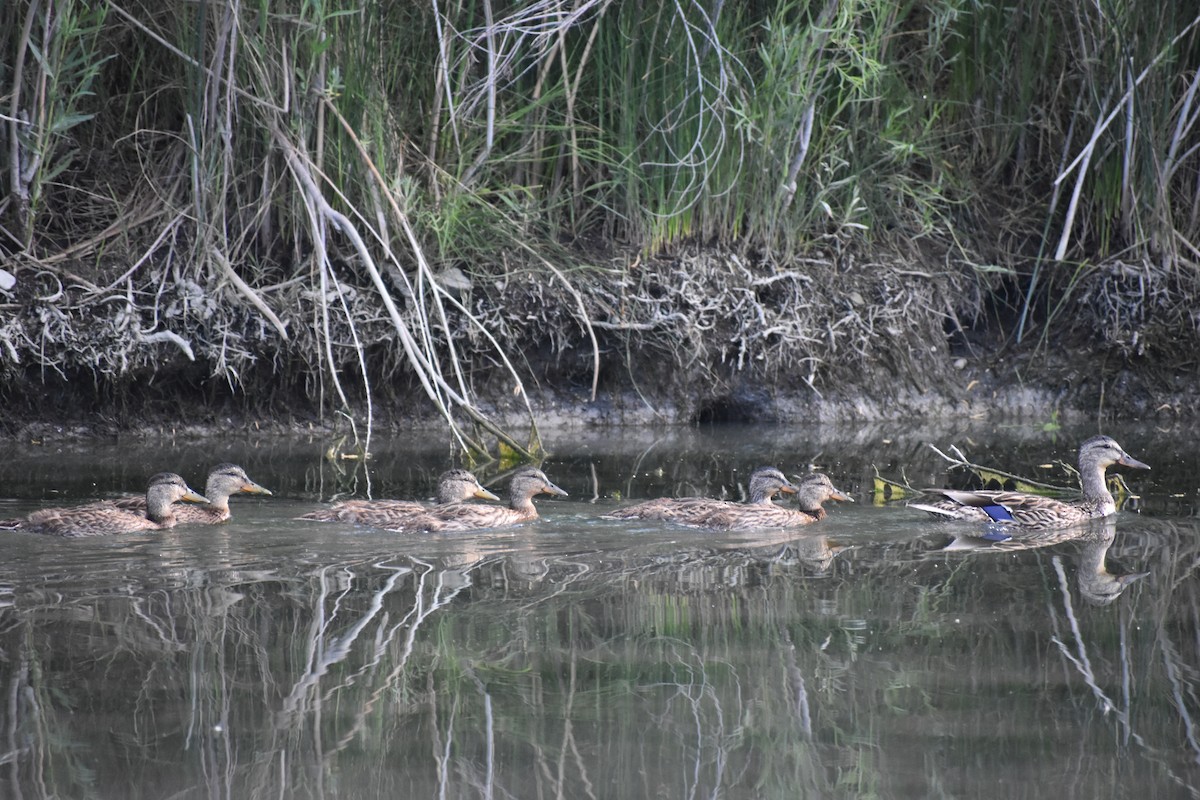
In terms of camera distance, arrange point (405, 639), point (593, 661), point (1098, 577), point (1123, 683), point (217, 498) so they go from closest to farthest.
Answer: point (1123, 683) < point (593, 661) < point (405, 639) < point (1098, 577) < point (217, 498)

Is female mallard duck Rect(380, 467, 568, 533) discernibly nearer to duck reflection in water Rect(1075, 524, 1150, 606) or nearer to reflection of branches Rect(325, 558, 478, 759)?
reflection of branches Rect(325, 558, 478, 759)

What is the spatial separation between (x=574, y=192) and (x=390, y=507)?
4810 millimetres

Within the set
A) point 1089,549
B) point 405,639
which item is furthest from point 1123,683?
point 1089,549

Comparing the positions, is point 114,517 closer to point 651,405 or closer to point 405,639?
point 405,639

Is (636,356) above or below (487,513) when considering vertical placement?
above

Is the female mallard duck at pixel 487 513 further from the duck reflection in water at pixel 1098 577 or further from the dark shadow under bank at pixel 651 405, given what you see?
the dark shadow under bank at pixel 651 405

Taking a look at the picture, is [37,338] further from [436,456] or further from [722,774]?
[722,774]

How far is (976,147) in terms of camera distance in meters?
Answer: 14.2

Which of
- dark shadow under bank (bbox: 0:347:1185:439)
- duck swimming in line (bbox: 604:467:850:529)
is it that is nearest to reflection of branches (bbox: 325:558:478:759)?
duck swimming in line (bbox: 604:467:850:529)

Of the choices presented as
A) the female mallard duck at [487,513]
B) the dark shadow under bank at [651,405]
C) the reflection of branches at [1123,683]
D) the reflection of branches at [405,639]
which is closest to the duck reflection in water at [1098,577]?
the reflection of branches at [1123,683]

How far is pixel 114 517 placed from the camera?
26.5 ft

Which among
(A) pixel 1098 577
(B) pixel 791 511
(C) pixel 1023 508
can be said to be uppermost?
(A) pixel 1098 577

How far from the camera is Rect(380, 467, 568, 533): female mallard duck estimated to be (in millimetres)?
8367

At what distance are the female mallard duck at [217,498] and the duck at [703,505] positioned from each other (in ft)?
7.00
